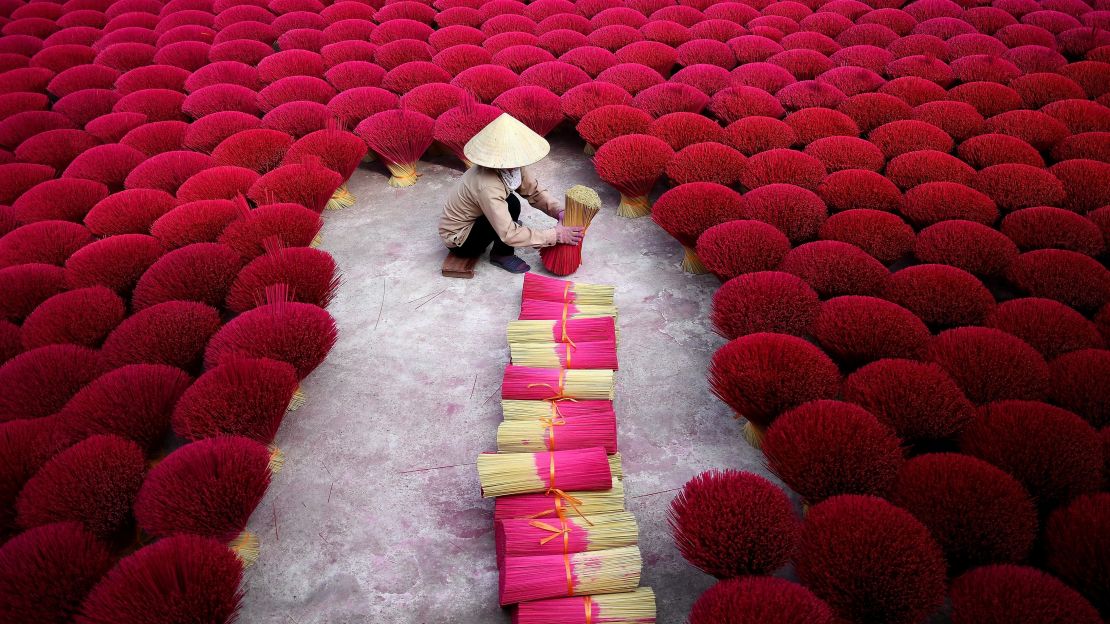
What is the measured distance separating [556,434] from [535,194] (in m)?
1.23

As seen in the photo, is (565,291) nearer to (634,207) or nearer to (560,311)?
(560,311)

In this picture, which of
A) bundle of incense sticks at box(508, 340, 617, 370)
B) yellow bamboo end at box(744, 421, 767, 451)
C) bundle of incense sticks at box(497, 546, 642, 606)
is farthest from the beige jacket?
bundle of incense sticks at box(497, 546, 642, 606)

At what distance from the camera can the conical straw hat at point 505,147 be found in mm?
2590

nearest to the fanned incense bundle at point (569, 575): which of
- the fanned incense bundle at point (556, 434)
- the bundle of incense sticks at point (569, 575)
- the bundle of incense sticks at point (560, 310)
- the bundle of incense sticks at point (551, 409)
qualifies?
the bundle of incense sticks at point (569, 575)

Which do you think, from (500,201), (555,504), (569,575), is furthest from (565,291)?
(569,575)

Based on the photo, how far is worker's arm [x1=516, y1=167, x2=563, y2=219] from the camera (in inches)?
113

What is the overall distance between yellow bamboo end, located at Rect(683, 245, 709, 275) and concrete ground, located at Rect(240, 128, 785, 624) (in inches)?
1.7

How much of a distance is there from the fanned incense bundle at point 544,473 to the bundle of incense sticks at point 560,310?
692mm

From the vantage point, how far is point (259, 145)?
10.7 feet

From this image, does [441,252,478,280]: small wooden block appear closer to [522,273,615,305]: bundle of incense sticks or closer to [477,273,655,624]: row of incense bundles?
[522,273,615,305]: bundle of incense sticks

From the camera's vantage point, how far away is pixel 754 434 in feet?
7.10

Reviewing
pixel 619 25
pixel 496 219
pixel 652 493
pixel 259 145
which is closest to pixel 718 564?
pixel 652 493

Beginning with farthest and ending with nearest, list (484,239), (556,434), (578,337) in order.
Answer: (484,239) → (578,337) → (556,434)

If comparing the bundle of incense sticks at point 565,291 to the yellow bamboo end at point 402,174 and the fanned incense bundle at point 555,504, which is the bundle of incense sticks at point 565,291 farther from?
the yellow bamboo end at point 402,174
